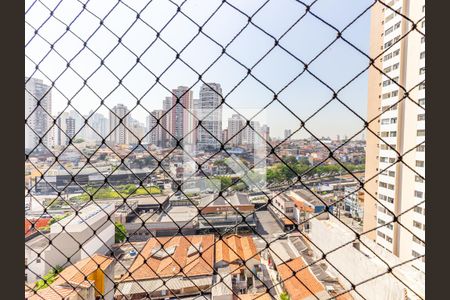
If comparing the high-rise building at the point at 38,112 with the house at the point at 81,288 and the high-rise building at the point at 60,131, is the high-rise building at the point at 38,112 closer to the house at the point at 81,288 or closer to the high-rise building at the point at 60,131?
the high-rise building at the point at 60,131

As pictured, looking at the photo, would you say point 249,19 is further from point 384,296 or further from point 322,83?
point 384,296

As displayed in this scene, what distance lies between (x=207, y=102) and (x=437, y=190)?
0.72m

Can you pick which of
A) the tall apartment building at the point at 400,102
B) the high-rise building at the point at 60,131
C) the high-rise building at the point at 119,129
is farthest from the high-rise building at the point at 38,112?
the tall apartment building at the point at 400,102

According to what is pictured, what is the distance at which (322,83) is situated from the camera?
0.55 meters

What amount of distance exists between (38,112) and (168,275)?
271 cm

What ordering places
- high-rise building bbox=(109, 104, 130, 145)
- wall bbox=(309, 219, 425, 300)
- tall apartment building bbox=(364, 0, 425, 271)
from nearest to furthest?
1. tall apartment building bbox=(364, 0, 425, 271)
2. high-rise building bbox=(109, 104, 130, 145)
3. wall bbox=(309, 219, 425, 300)

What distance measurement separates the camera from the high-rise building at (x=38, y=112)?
2.68ft

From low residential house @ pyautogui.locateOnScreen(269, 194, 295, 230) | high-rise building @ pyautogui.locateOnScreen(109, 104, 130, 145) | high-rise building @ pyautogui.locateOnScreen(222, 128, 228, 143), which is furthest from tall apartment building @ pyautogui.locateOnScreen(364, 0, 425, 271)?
high-rise building @ pyautogui.locateOnScreen(109, 104, 130, 145)

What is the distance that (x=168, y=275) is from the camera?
3129 mm

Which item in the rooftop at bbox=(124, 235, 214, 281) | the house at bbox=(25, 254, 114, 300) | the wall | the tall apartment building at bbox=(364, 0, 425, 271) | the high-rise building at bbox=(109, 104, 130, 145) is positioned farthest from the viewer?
the wall

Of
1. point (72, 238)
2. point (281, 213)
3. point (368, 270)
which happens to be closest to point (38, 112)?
point (72, 238)

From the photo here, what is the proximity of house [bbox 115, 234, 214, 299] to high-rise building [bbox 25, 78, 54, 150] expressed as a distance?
1.58 feet

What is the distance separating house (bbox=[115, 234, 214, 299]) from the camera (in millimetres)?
747

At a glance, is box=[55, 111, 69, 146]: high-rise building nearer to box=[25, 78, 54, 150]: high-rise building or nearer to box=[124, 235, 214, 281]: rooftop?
box=[25, 78, 54, 150]: high-rise building
